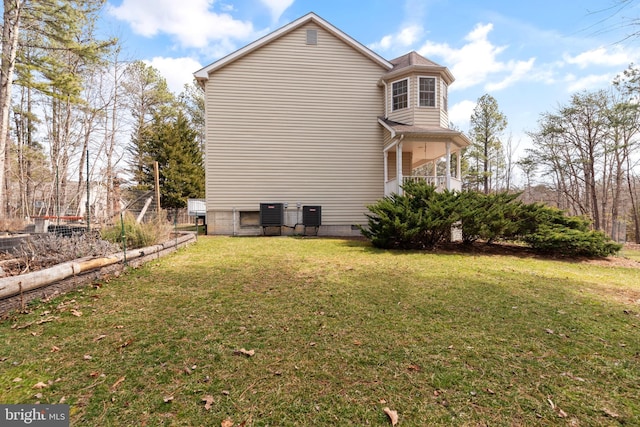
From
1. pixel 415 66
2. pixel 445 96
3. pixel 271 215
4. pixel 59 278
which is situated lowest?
pixel 59 278

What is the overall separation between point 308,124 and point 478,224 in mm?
7444

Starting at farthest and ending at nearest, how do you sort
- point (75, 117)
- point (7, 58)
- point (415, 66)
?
point (75, 117)
point (415, 66)
point (7, 58)

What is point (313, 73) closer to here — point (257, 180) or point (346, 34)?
point (346, 34)

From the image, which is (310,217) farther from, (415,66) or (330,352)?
(330,352)

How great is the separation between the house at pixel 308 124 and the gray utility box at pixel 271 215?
0.13 ft

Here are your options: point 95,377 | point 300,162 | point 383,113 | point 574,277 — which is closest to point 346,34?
point 383,113

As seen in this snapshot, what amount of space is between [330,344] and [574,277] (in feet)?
17.3

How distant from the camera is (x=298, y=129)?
11414 millimetres

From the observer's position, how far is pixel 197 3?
9.14 m

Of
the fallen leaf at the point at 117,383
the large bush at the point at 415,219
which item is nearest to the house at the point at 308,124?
the large bush at the point at 415,219

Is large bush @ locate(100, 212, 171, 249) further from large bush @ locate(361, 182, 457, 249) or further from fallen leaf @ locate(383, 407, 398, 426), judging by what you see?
fallen leaf @ locate(383, 407, 398, 426)

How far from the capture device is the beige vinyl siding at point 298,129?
11.1 meters

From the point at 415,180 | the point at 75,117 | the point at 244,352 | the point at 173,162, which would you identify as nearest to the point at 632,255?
the point at 415,180

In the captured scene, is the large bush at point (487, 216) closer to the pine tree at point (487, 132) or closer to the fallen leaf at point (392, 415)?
the fallen leaf at point (392, 415)
